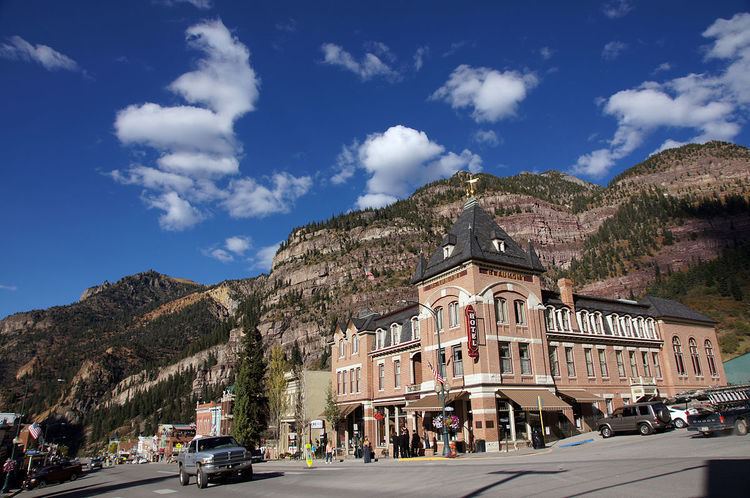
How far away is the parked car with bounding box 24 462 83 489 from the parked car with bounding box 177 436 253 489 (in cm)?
2523

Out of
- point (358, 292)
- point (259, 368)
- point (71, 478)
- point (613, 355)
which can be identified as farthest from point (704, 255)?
point (71, 478)

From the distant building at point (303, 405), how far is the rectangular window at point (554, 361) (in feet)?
95.1

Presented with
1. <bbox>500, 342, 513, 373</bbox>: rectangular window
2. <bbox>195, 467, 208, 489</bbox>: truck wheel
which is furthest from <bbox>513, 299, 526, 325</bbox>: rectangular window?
<bbox>195, 467, 208, 489</bbox>: truck wheel

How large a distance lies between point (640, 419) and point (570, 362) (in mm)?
10857

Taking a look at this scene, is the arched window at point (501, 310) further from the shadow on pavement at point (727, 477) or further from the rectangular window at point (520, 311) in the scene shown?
the shadow on pavement at point (727, 477)

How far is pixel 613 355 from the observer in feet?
145

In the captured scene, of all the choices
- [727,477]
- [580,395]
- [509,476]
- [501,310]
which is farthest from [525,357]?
[727,477]

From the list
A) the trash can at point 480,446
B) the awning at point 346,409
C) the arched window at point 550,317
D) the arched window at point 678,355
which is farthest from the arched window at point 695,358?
the awning at point 346,409

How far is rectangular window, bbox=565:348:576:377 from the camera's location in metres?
41.0

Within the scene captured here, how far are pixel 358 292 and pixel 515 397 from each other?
15421 cm

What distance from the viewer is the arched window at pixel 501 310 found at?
36719mm

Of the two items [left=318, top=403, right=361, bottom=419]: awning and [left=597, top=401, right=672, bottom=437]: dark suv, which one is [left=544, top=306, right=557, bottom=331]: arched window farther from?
[left=318, top=403, right=361, bottom=419]: awning

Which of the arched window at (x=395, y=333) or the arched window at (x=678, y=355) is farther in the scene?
the arched window at (x=678, y=355)

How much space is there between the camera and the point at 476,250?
121ft
